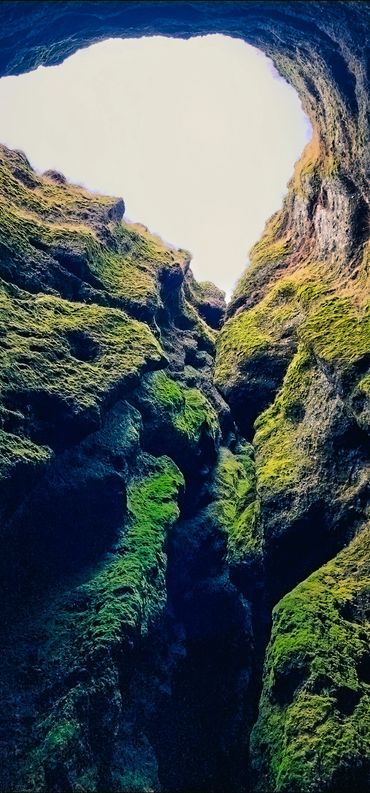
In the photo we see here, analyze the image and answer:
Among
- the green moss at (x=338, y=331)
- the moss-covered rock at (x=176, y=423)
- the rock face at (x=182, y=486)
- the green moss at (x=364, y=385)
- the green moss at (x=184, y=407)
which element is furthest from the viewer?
the green moss at (x=184, y=407)

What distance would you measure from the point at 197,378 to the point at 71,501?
1030 cm

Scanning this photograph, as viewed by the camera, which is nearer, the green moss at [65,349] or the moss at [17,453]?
the moss at [17,453]

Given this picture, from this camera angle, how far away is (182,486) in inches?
719

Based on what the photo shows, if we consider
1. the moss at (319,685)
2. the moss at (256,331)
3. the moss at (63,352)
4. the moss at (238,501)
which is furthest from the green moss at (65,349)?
the moss at (319,685)

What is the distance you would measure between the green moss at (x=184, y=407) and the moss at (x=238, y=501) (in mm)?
1459

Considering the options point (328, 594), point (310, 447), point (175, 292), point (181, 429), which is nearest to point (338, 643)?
point (328, 594)

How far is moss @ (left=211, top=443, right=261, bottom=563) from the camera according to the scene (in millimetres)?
17797

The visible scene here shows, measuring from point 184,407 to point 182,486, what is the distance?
3.66m

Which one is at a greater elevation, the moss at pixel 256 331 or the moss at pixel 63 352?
the moss at pixel 256 331

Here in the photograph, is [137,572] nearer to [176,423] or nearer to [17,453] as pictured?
[17,453]

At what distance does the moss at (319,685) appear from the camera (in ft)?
35.8

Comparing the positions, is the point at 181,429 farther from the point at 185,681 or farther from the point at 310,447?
the point at 185,681

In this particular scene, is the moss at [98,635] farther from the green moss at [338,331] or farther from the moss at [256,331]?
the moss at [256,331]

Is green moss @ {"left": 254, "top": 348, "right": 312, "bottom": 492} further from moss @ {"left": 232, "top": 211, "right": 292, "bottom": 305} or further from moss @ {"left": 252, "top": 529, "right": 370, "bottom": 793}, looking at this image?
moss @ {"left": 232, "top": 211, "right": 292, "bottom": 305}
